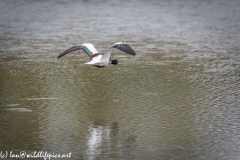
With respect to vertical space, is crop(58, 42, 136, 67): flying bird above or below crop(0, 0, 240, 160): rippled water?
above

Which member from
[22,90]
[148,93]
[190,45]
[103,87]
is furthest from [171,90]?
[190,45]

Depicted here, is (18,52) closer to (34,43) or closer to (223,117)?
(34,43)

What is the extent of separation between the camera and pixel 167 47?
63.8 feet

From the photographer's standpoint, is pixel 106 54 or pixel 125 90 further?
pixel 125 90

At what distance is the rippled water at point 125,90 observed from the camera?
382 inches

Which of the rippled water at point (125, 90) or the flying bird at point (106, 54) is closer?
the rippled water at point (125, 90)

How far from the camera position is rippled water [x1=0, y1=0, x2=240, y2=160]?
9.70 meters

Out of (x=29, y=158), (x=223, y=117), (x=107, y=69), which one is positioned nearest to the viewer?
(x=29, y=158)

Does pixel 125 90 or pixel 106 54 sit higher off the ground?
pixel 106 54

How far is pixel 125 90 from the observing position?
13.4m

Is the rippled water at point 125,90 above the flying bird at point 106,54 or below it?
below

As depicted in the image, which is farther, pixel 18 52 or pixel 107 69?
pixel 18 52

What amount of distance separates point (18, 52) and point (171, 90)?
22.5 ft

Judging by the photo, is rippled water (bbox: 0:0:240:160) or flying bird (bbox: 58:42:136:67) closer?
rippled water (bbox: 0:0:240:160)
